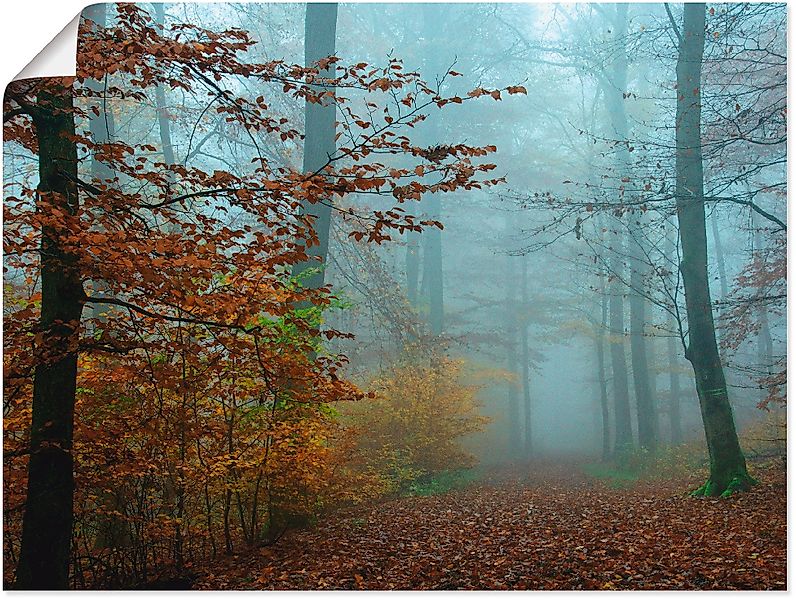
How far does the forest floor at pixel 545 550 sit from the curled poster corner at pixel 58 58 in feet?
10.1

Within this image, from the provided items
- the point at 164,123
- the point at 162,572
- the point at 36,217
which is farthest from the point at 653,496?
the point at 164,123

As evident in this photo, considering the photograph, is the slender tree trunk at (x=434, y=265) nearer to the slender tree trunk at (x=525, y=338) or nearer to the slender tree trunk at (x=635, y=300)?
the slender tree trunk at (x=525, y=338)

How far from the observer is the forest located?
355 cm

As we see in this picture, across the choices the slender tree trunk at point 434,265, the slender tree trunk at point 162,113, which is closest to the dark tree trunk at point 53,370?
the slender tree trunk at point 162,113

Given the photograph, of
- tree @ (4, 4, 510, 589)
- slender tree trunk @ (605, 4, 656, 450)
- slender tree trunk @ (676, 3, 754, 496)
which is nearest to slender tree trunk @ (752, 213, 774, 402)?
slender tree trunk @ (676, 3, 754, 496)

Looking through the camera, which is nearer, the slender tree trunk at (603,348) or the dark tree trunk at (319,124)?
the dark tree trunk at (319,124)

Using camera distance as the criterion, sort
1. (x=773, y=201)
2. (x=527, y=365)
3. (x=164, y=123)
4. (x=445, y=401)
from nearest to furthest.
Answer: (x=773, y=201)
(x=445, y=401)
(x=164, y=123)
(x=527, y=365)

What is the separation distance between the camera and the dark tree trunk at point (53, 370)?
3.47 metres

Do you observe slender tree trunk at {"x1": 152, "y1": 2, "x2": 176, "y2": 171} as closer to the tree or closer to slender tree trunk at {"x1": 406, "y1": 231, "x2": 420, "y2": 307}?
slender tree trunk at {"x1": 406, "y1": 231, "x2": 420, "y2": 307}


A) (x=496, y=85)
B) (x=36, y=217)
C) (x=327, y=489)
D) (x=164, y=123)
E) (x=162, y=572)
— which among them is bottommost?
(x=162, y=572)

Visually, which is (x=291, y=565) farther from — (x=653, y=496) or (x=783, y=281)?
(x=783, y=281)

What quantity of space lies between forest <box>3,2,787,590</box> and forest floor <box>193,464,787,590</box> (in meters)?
0.02

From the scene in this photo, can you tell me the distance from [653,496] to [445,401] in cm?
266

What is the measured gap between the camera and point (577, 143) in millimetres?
10797
